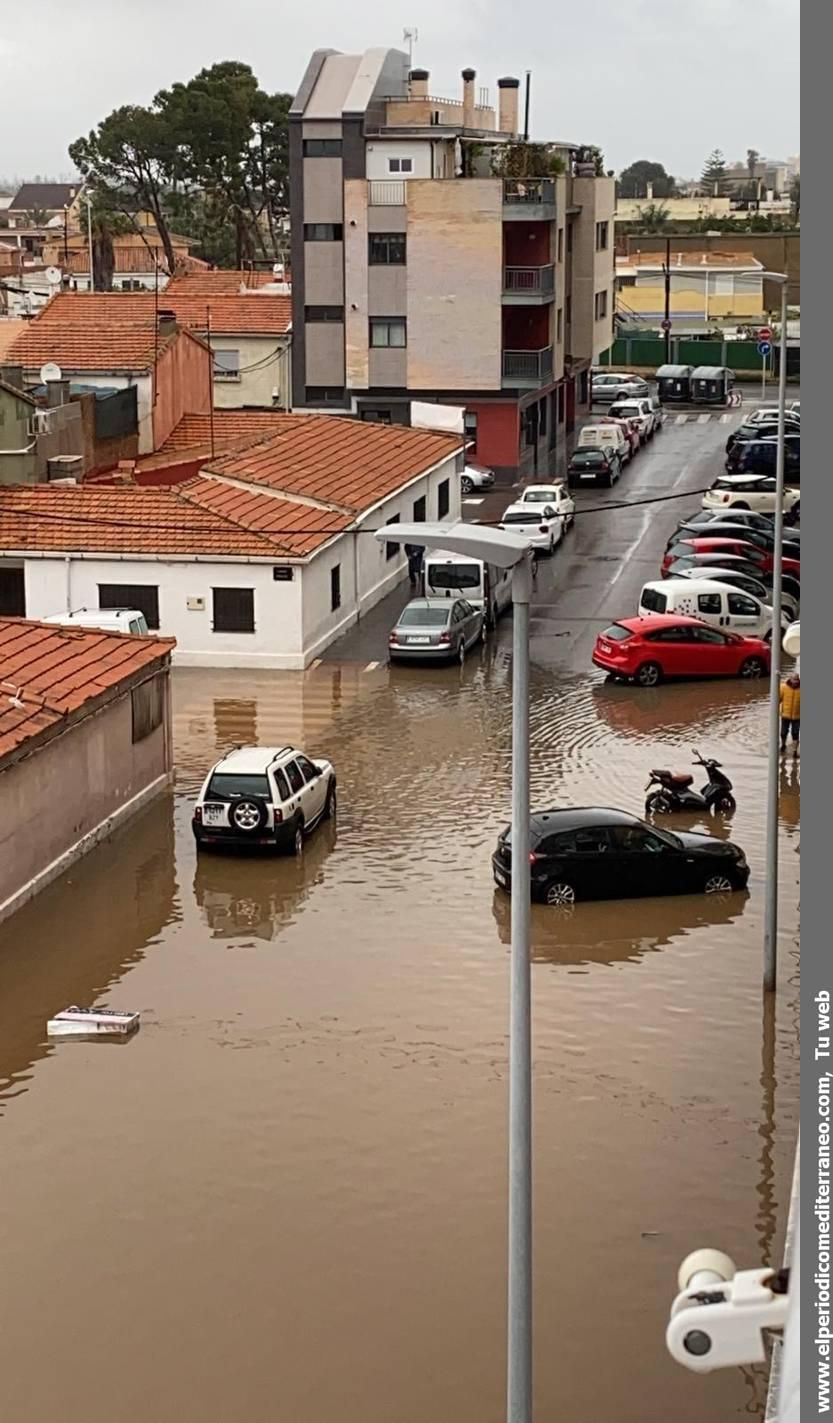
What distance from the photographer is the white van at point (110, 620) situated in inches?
1422

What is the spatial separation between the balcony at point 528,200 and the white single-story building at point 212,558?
20.9 meters

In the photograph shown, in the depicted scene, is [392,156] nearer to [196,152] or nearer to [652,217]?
[196,152]

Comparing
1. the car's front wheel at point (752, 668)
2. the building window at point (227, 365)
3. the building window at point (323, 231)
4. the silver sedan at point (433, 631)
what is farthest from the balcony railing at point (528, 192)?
the car's front wheel at point (752, 668)

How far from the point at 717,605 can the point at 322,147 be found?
30339mm

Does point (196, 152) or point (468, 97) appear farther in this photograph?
point (196, 152)

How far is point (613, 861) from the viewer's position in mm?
24812

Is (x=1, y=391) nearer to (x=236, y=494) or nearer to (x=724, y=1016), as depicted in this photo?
(x=236, y=494)

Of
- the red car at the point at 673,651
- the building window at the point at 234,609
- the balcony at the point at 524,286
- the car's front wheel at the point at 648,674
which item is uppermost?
the balcony at the point at 524,286

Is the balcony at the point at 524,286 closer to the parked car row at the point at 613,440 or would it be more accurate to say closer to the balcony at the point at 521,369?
the balcony at the point at 521,369

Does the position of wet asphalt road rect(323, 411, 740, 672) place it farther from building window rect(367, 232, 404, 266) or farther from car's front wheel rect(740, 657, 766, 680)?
building window rect(367, 232, 404, 266)

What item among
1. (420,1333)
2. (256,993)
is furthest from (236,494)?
(420,1333)

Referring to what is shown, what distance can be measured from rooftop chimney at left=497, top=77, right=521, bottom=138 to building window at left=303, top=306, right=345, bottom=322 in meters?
14.9

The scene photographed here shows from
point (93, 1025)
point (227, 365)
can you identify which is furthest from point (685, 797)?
point (227, 365)

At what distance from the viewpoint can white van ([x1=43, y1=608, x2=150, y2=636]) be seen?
36.1 metres
